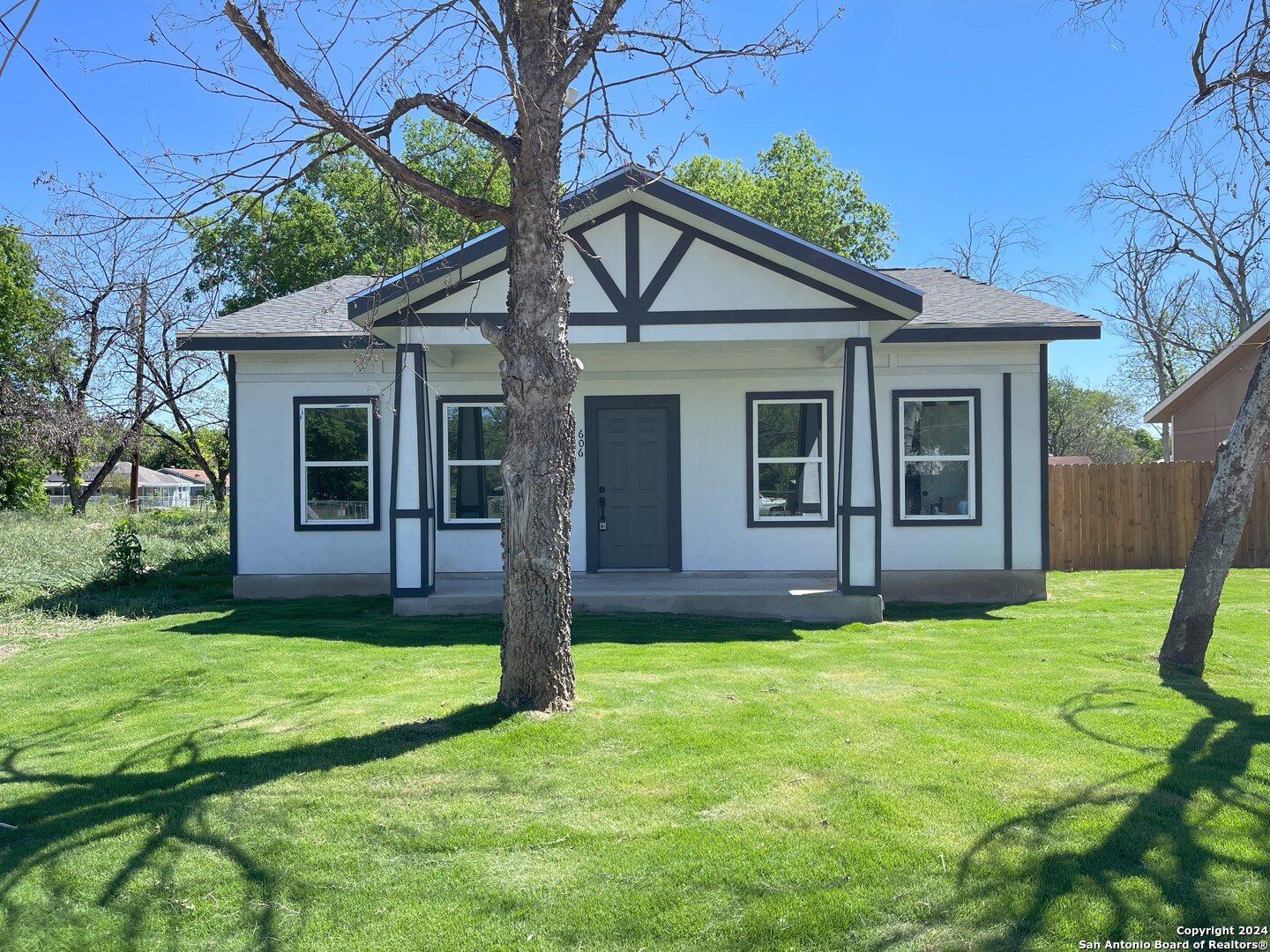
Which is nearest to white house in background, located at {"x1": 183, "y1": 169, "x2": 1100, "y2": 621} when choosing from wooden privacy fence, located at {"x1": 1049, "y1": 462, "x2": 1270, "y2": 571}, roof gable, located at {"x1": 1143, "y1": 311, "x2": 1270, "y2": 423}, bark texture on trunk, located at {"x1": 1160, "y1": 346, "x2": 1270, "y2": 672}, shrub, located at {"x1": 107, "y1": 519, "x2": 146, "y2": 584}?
shrub, located at {"x1": 107, "y1": 519, "x2": 146, "y2": 584}

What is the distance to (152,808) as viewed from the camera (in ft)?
14.3

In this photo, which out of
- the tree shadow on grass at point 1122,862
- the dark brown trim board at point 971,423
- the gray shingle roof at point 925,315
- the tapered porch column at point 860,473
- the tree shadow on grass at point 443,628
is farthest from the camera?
the dark brown trim board at point 971,423

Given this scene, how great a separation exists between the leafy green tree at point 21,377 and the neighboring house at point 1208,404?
27129 millimetres

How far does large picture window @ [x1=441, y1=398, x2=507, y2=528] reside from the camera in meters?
12.1

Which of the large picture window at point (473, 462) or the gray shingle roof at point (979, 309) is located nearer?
the gray shingle roof at point (979, 309)

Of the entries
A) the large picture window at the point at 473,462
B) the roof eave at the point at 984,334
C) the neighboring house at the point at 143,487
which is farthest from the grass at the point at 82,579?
the neighboring house at the point at 143,487

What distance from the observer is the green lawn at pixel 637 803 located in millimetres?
3416

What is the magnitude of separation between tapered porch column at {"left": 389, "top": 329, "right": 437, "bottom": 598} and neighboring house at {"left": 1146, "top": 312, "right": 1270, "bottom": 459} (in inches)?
658

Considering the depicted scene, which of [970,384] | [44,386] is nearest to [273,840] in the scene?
[970,384]

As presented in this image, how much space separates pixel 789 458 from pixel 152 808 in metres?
9.03

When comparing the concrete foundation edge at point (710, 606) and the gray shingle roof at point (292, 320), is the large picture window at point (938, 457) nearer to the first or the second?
the concrete foundation edge at point (710, 606)

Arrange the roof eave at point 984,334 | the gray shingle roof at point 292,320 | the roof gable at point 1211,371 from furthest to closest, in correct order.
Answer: the roof gable at point 1211,371, the gray shingle roof at point 292,320, the roof eave at point 984,334

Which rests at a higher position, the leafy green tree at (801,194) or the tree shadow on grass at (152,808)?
the leafy green tree at (801,194)

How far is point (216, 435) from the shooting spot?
4512 centimetres
